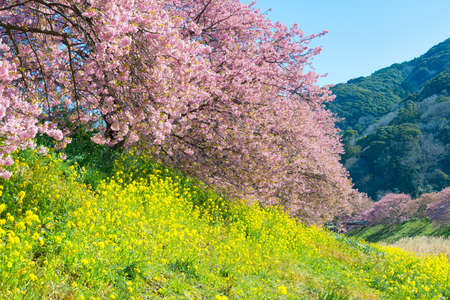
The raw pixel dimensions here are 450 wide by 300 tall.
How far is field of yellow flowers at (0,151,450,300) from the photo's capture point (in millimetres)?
3794

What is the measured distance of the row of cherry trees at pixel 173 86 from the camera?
5055mm

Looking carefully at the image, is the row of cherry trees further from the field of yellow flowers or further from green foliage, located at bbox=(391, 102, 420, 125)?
green foliage, located at bbox=(391, 102, 420, 125)

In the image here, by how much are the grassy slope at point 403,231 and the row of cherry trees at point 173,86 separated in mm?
24164

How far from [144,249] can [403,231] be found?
138ft

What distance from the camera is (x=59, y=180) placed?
5855 mm

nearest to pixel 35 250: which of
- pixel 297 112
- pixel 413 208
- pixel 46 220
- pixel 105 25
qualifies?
pixel 46 220

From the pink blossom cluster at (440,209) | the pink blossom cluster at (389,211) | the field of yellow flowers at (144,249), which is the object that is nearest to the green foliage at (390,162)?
the pink blossom cluster at (389,211)

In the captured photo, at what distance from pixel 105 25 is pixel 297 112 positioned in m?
11.0

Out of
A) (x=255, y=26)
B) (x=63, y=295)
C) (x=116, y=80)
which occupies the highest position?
(x=255, y=26)

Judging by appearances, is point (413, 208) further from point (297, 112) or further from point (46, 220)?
point (46, 220)

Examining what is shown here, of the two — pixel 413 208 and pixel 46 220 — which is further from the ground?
pixel 46 220

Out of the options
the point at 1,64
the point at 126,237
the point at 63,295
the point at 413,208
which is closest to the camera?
the point at 63,295

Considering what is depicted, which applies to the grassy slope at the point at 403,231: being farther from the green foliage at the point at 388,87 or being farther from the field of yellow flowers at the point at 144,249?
the green foliage at the point at 388,87

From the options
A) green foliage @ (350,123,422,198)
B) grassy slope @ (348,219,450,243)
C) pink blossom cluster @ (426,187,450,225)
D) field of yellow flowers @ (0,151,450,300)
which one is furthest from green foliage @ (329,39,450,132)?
field of yellow flowers @ (0,151,450,300)
